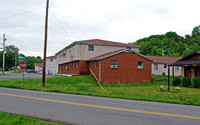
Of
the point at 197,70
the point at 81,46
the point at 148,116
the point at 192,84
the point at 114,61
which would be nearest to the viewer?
the point at 148,116

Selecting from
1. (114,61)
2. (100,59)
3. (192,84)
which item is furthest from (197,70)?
(100,59)

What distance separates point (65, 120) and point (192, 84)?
22.4 metres

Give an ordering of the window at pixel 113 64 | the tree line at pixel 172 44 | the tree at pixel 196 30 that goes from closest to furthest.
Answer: the window at pixel 113 64, the tree line at pixel 172 44, the tree at pixel 196 30

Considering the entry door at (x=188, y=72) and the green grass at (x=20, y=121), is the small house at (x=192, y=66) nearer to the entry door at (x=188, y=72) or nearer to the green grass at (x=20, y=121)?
the entry door at (x=188, y=72)

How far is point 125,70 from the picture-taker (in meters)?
29.7

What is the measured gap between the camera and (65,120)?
673cm

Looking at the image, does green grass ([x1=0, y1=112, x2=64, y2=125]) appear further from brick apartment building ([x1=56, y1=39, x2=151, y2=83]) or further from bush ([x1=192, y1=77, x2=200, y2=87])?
bush ([x1=192, y1=77, x2=200, y2=87])

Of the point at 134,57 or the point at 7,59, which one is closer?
the point at 134,57

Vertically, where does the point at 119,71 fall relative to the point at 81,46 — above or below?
below

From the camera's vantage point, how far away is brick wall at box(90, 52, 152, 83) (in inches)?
1124

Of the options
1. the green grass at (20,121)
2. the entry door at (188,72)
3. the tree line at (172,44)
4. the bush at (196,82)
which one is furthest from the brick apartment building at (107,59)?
the tree line at (172,44)

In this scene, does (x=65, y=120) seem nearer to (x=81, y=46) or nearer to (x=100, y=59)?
(x=100, y=59)

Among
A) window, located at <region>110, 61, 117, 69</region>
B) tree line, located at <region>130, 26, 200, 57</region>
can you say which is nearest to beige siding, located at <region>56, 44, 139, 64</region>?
window, located at <region>110, 61, 117, 69</region>

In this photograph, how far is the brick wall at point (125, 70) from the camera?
1124 inches
